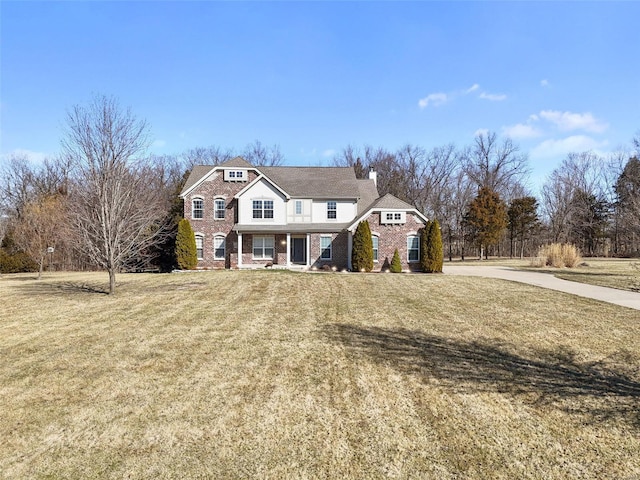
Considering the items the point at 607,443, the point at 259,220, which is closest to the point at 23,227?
the point at 259,220

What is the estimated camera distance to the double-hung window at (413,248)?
76.0 feet

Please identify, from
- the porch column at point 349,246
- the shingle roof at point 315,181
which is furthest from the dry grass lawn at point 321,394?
the shingle roof at point 315,181

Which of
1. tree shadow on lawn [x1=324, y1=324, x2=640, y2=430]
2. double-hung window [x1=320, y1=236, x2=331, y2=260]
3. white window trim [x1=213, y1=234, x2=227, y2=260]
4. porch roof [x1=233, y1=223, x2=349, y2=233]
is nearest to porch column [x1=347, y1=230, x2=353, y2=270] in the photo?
porch roof [x1=233, y1=223, x2=349, y2=233]

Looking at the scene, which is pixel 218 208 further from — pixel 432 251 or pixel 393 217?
pixel 432 251

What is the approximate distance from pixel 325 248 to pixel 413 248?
5.55 metres

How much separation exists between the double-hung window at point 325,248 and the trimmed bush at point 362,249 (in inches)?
93.5

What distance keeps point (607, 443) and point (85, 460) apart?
5.23m

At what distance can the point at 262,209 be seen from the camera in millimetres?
24703

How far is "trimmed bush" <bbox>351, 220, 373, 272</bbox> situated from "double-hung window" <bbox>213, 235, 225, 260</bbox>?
886cm

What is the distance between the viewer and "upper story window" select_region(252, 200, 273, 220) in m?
24.7

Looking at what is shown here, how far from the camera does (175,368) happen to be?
5.92 metres

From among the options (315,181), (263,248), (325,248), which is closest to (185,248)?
(263,248)

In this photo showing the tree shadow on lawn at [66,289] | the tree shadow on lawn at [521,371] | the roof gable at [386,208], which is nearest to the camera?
the tree shadow on lawn at [521,371]

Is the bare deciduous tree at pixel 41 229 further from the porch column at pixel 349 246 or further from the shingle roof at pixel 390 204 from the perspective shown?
the shingle roof at pixel 390 204
